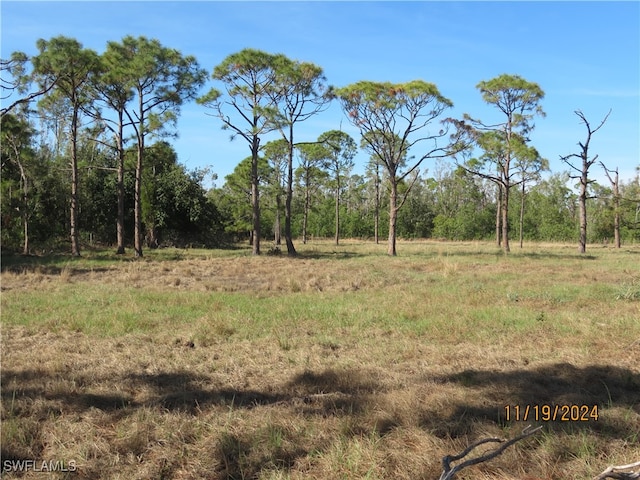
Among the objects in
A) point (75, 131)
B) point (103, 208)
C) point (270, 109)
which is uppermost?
point (270, 109)

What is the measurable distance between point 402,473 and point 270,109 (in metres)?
22.9

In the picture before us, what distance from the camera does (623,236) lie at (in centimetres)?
5025

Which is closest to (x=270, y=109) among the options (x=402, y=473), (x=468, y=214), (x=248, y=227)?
(x=248, y=227)

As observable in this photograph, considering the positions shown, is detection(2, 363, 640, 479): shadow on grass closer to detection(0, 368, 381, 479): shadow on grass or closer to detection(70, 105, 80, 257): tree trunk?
detection(0, 368, 381, 479): shadow on grass

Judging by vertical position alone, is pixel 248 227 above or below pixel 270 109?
below

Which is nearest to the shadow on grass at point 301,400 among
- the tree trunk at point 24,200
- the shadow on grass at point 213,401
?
the shadow on grass at point 213,401

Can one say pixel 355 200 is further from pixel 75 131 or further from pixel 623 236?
pixel 75 131

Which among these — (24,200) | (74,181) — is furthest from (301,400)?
(24,200)
